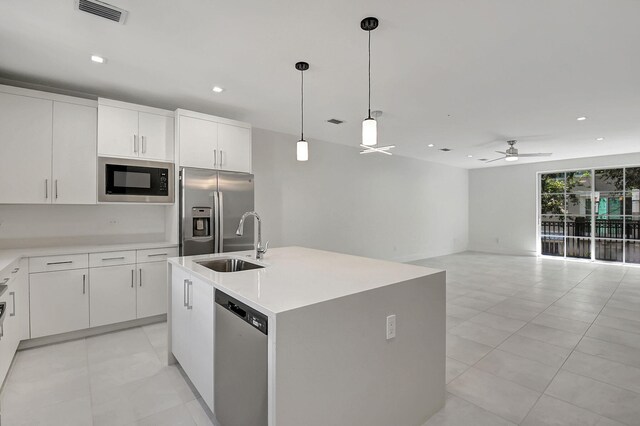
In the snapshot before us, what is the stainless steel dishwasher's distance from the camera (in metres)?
1.42

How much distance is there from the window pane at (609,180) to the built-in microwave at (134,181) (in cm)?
958

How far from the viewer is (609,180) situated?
→ 7.59 meters

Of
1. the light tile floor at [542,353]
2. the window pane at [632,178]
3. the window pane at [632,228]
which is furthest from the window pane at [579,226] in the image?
the light tile floor at [542,353]

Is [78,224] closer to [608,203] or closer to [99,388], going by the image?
[99,388]

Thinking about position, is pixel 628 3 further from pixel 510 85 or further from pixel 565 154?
pixel 565 154

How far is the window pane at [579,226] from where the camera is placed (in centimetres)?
795

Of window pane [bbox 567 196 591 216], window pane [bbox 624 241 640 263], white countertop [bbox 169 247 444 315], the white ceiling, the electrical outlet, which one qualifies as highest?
the white ceiling

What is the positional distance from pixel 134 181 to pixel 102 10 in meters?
1.92

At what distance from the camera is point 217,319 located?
182cm

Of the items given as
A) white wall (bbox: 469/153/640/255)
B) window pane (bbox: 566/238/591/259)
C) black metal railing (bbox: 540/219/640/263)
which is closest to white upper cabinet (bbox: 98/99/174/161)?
white wall (bbox: 469/153/640/255)

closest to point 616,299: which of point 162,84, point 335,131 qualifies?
point 335,131

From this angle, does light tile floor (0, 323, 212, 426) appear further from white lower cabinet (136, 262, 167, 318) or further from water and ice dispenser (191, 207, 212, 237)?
water and ice dispenser (191, 207, 212, 237)

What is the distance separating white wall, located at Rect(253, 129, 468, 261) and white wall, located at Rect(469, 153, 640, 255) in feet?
1.45

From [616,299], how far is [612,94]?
9.75 feet
